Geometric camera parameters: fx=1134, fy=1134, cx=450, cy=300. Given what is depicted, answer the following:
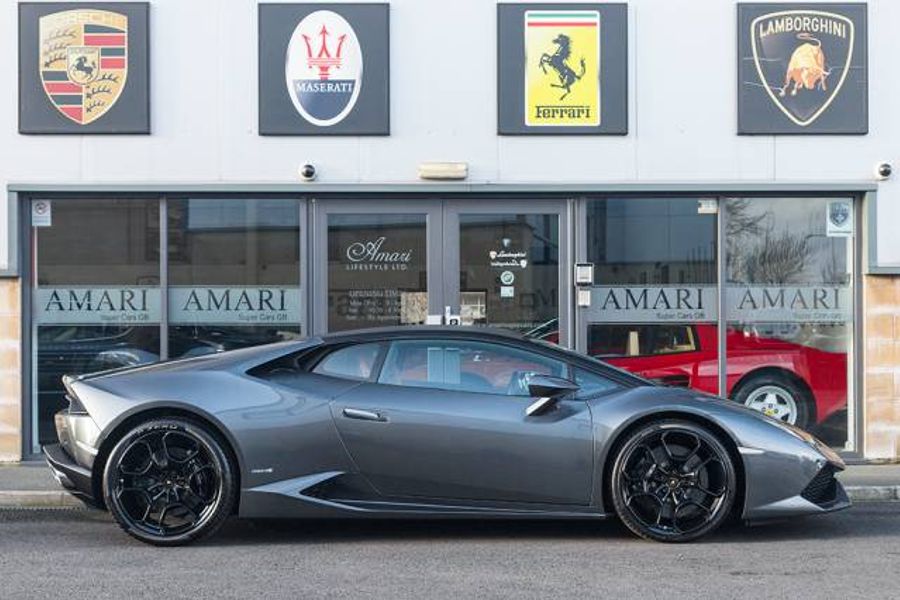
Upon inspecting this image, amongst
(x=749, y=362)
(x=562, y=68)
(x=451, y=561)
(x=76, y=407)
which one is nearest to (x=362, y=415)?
(x=451, y=561)

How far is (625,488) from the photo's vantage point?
6.70 meters

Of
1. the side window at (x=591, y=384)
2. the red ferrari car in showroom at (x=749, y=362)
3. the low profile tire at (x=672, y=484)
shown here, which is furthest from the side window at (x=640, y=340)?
the low profile tire at (x=672, y=484)

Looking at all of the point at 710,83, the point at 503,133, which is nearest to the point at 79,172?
the point at 503,133

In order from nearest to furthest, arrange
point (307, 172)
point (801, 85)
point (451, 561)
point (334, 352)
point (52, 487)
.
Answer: point (451, 561), point (334, 352), point (52, 487), point (307, 172), point (801, 85)

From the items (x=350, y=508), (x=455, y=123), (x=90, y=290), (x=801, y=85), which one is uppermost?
(x=801, y=85)

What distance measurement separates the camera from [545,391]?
6750 millimetres

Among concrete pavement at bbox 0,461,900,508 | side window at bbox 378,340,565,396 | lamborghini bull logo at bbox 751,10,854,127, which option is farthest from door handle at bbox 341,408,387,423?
lamborghini bull logo at bbox 751,10,854,127

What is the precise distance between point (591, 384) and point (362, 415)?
4.60 feet

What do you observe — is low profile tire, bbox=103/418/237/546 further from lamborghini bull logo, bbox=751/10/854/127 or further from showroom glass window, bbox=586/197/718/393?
lamborghini bull logo, bbox=751/10/854/127

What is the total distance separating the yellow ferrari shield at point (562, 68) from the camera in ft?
33.7

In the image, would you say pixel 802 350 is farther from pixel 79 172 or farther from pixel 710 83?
pixel 79 172

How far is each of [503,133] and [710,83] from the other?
195 centimetres

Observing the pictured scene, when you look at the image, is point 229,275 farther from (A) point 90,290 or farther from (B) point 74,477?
(B) point 74,477

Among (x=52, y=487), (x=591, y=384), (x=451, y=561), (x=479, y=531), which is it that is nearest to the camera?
(x=451, y=561)
